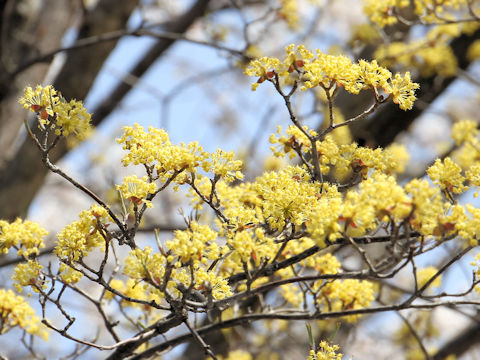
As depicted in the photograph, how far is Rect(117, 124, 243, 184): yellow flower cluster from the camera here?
202cm

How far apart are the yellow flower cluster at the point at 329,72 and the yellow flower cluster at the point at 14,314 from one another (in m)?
1.38

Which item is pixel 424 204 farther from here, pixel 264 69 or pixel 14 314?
pixel 14 314

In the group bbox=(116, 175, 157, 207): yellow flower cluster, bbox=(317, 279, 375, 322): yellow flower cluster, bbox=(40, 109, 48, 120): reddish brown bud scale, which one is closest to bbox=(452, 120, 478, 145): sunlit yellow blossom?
bbox=(317, 279, 375, 322): yellow flower cluster

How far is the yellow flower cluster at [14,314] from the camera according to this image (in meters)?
2.42

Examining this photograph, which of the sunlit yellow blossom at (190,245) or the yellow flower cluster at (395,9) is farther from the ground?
the yellow flower cluster at (395,9)

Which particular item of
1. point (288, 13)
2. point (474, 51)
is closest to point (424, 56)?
point (474, 51)

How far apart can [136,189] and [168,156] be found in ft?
0.53

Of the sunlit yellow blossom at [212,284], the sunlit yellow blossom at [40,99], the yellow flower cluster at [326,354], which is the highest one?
the sunlit yellow blossom at [40,99]

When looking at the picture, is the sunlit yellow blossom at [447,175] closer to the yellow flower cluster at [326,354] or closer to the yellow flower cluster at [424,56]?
the yellow flower cluster at [326,354]

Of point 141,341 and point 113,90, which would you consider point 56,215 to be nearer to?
point 113,90

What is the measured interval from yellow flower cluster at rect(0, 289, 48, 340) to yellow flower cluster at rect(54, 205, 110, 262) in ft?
1.91

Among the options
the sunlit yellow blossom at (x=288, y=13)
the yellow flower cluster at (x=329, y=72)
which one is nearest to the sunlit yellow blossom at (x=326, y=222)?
the yellow flower cluster at (x=329, y=72)

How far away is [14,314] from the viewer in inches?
96.5

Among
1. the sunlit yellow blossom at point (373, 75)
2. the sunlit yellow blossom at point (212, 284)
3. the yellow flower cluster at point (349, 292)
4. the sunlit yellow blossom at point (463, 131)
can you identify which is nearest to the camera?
the sunlit yellow blossom at point (212, 284)
